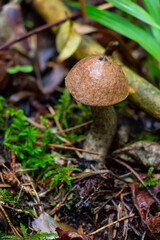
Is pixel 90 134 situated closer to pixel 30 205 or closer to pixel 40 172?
pixel 40 172

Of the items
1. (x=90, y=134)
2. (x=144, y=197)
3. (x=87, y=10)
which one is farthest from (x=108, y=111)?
(x=87, y=10)

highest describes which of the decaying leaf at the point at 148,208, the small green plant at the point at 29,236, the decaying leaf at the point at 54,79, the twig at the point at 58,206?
the decaying leaf at the point at 54,79

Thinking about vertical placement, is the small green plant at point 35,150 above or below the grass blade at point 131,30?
below

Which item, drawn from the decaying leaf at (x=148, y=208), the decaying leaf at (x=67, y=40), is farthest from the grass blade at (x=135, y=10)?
the decaying leaf at (x=148, y=208)

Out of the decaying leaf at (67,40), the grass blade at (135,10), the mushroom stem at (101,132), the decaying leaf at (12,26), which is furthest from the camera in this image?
the decaying leaf at (12,26)

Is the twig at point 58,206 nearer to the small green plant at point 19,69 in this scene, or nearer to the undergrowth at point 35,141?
the undergrowth at point 35,141

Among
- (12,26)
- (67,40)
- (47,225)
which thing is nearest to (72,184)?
(47,225)

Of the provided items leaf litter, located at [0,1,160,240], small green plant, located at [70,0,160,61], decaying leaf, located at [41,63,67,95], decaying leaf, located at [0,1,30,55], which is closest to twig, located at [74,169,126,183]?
leaf litter, located at [0,1,160,240]

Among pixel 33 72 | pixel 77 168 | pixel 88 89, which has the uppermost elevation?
pixel 88 89
